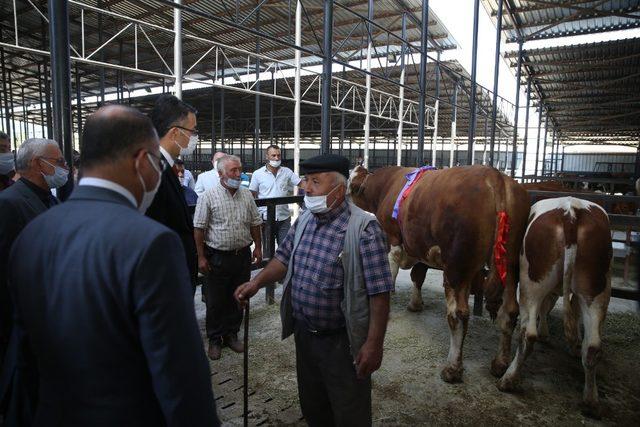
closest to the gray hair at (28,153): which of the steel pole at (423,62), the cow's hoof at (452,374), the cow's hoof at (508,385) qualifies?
the cow's hoof at (452,374)

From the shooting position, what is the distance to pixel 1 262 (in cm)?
185

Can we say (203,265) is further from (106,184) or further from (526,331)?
(526,331)

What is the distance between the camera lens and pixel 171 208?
Answer: 2.00 meters

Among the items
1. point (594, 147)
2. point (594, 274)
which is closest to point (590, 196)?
point (594, 274)

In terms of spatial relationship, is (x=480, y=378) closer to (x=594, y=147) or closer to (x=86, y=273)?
(x=86, y=273)

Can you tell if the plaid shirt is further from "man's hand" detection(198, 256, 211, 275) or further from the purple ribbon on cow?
the purple ribbon on cow

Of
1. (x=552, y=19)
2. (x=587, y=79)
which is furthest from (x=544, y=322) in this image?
(x=587, y=79)

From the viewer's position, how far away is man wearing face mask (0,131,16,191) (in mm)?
3598

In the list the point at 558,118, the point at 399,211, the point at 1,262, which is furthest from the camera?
the point at 558,118

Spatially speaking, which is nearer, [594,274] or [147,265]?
[147,265]

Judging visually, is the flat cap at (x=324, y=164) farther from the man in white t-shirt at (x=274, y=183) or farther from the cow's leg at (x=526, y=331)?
the man in white t-shirt at (x=274, y=183)

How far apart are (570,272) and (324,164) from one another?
2.08m

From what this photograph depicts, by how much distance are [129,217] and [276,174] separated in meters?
4.86

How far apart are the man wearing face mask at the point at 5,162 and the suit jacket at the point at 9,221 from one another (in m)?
2.00
